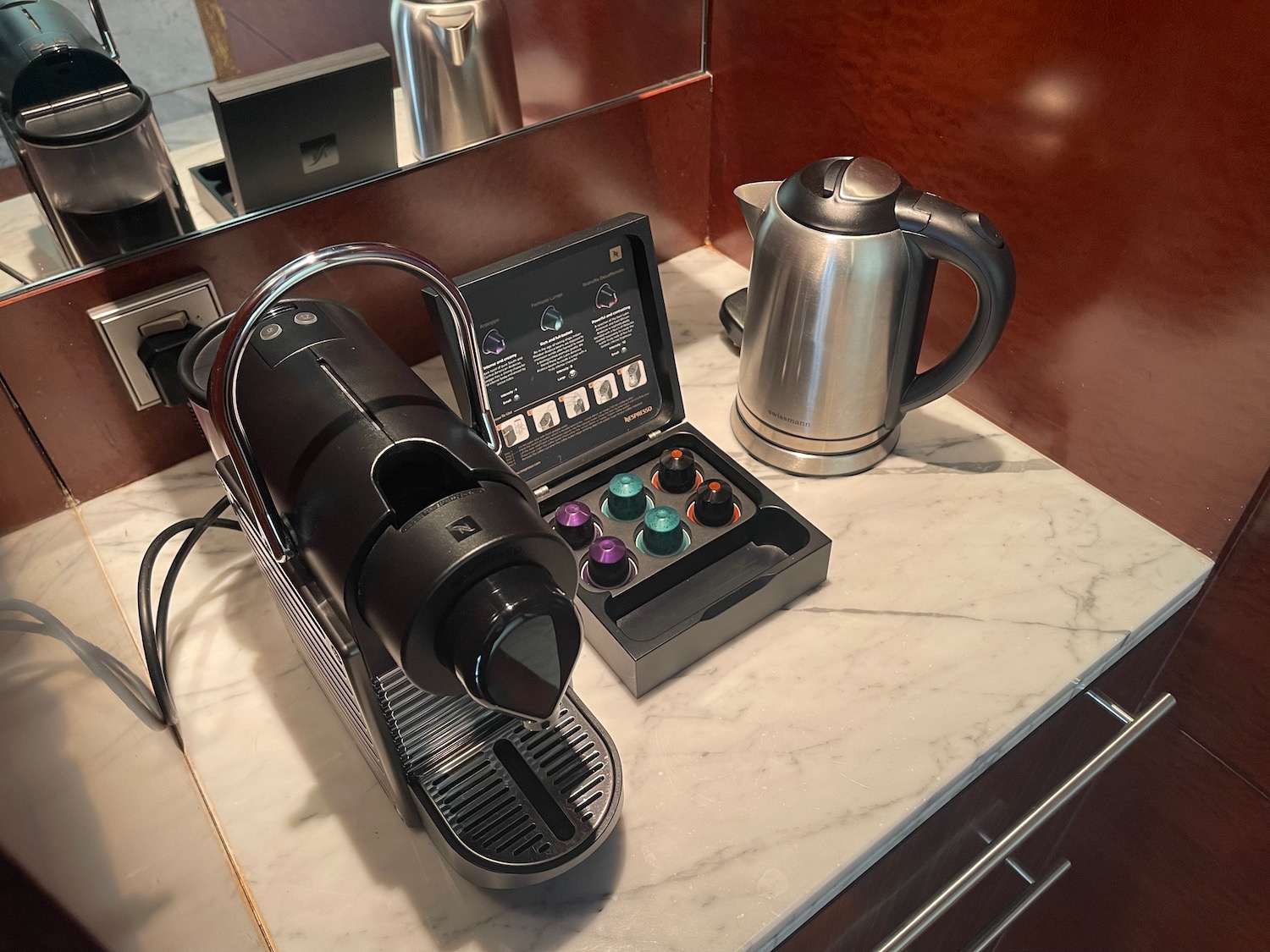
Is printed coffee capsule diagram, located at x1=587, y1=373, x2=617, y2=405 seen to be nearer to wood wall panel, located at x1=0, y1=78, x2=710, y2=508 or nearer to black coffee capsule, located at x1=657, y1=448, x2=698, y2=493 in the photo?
black coffee capsule, located at x1=657, y1=448, x2=698, y2=493

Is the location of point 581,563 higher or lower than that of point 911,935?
higher

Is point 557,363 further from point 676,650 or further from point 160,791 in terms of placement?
point 160,791

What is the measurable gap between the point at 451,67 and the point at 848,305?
0.42m

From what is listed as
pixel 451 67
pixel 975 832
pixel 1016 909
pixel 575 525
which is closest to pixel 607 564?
pixel 575 525

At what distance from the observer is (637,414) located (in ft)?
2.58

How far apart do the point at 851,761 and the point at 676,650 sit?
0.14 meters

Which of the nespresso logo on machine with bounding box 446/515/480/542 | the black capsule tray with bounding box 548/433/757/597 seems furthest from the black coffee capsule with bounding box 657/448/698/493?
the nespresso logo on machine with bounding box 446/515/480/542

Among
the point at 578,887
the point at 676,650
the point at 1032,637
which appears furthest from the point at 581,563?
the point at 1032,637

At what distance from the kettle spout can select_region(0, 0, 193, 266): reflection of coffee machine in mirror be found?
447 millimetres

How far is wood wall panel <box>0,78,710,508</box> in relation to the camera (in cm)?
72

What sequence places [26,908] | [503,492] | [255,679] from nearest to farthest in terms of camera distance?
1. [26,908]
2. [503,492]
3. [255,679]

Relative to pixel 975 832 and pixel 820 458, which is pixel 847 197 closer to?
pixel 820 458

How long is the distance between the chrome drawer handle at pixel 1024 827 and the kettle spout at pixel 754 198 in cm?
46

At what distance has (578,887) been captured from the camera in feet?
1.85
